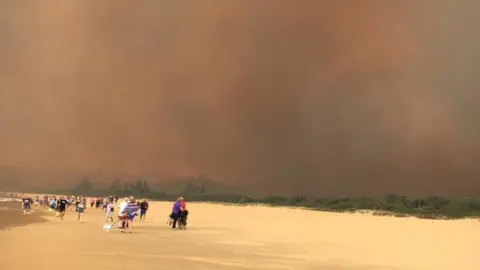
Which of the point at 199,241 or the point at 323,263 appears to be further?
the point at 199,241

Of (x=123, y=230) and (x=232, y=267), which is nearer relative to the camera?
(x=232, y=267)

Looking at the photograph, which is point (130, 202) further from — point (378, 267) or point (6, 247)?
point (378, 267)

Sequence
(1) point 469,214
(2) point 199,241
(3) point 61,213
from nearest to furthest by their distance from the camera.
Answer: (2) point 199,241 < (3) point 61,213 < (1) point 469,214

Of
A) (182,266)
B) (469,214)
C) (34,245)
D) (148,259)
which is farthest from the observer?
(469,214)

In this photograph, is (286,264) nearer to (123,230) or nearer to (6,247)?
(6,247)

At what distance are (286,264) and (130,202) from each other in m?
12.7

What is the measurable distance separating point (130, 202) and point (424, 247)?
12.7 meters

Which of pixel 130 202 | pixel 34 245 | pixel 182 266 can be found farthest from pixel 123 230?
pixel 182 266

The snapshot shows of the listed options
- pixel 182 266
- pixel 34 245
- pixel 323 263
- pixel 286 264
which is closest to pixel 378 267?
pixel 323 263

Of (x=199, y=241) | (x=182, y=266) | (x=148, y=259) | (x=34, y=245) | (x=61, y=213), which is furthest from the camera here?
(x=61, y=213)

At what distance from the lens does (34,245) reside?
694 inches

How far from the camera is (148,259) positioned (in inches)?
579

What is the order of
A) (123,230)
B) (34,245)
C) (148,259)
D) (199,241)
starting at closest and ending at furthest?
(148,259), (34,245), (199,241), (123,230)

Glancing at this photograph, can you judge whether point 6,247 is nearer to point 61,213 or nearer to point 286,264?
point 286,264
